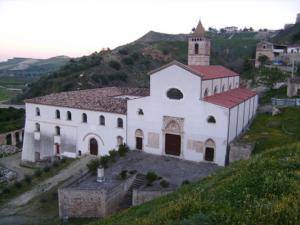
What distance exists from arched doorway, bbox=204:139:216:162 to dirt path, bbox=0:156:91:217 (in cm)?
1063

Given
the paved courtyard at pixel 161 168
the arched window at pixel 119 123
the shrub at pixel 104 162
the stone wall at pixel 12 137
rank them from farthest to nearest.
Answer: the stone wall at pixel 12 137
the arched window at pixel 119 123
the shrub at pixel 104 162
the paved courtyard at pixel 161 168

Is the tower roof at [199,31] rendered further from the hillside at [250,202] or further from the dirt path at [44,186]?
the hillside at [250,202]

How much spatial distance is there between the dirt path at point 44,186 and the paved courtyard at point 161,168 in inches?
128

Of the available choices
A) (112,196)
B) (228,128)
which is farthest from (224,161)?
(112,196)

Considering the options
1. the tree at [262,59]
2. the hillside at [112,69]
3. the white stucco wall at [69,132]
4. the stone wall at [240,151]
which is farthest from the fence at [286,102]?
the hillside at [112,69]

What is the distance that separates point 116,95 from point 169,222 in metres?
29.9

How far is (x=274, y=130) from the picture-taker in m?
31.8

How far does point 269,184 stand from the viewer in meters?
10.2

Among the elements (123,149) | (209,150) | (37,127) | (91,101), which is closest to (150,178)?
(209,150)

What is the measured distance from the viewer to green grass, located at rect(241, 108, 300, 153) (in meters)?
27.6

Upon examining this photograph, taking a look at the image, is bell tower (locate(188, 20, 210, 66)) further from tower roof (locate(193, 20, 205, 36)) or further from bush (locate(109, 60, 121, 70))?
bush (locate(109, 60, 121, 70))

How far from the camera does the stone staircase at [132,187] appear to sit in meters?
22.7

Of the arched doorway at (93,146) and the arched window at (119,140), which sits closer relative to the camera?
the arched window at (119,140)

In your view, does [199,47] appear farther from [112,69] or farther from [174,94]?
[112,69]
